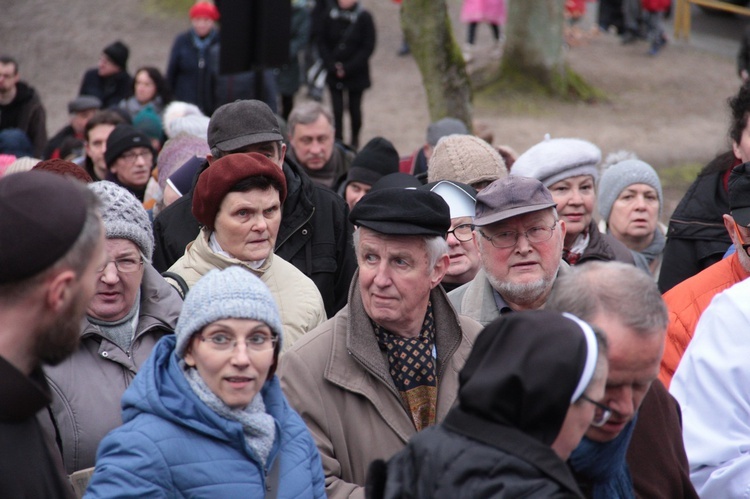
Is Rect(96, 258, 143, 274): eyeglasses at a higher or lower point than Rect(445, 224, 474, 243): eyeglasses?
higher

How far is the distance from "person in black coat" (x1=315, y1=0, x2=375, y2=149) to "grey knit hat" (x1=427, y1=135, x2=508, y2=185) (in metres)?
7.79

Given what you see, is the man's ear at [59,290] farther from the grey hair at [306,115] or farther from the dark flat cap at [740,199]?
the grey hair at [306,115]

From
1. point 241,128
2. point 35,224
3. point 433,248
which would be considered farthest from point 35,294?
point 241,128

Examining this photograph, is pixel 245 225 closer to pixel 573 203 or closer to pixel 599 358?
pixel 573 203

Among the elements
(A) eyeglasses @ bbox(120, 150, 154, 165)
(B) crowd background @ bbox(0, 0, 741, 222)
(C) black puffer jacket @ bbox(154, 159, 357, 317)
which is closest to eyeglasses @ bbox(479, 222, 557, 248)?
(C) black puffer jacket @ bbox(154, 159, 357, 317)

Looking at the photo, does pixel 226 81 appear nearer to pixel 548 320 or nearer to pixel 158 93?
pixel 158 93

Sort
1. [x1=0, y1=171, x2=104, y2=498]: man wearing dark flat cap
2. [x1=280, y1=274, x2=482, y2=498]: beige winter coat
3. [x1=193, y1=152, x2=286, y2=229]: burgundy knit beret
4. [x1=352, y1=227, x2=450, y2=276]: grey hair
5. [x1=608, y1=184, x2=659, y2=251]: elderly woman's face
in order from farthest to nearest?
1. [x1=608, y1=184, x2=659, y2=251]: elderly woman's face
2. [x1=193, y1=152, x2=286, y2=229]: burgundy knit beret
3. [x1=352, y1=227, x2=450, y2=276]: grey hair
4. [x1=280, y1=274, x2=482, y2=498]: beige winter coat
5. [x1=0, y1=171, x2=104, y2=498]: man wearing dark flat cap

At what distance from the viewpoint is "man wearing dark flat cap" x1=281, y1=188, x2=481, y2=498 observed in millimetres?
3346

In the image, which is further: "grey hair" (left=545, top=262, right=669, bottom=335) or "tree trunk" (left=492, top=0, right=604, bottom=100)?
"tree trunk" (left=492, top=0, right=604, bottom=100)

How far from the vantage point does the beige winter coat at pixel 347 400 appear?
333 cm

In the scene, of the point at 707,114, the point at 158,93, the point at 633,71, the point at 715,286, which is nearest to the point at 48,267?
the point at 715,286

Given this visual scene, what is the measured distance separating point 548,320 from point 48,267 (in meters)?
1.18

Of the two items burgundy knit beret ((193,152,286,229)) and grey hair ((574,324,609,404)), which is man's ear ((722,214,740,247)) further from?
burgundy knit beret ((193,152,286,229))

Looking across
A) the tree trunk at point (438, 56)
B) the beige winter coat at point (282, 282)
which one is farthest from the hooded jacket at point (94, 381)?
the tree trunk at point (438, 56)
